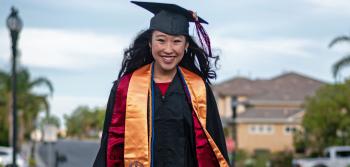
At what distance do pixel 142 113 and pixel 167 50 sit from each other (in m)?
0.43

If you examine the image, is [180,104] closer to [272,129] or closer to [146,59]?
[146,59]

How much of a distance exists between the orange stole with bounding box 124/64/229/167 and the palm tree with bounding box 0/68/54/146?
45.4 meters

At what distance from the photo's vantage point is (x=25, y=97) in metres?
58.7

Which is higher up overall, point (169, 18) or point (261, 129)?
point (169, 18)

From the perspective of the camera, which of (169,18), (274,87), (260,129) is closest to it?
(169,18)

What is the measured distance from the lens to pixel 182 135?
5.46 m

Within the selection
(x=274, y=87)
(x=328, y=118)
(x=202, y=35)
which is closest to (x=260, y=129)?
(x=274, y=87)

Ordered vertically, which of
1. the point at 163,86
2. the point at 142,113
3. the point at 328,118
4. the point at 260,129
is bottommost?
the point at 260,129

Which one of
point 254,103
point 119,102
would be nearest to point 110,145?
point 119,102

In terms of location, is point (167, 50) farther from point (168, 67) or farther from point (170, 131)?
point (170, 131)

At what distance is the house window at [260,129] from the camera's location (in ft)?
254

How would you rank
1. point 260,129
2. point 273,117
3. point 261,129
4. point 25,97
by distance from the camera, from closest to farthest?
point 25,97
point 273,117
point 261,129
point 260,129

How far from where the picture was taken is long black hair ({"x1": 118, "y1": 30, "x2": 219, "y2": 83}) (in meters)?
5.70

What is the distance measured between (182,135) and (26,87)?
50672 millimetres
